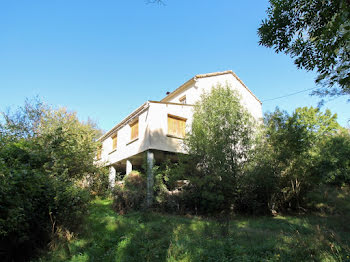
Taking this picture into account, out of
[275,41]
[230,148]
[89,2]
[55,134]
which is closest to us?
[275,41]

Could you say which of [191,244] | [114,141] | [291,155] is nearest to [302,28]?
[191,244]

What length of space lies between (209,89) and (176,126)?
457 centimetres

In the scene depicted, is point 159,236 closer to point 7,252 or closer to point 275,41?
point 7,252

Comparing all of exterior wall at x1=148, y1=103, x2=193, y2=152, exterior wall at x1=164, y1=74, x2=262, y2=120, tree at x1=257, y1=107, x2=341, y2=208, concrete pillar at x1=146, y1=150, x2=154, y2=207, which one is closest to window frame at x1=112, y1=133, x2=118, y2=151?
exterior wall at x1=164, y1=74, x2=262, y2=120

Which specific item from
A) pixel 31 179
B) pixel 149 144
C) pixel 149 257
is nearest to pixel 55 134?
pixel 31 179

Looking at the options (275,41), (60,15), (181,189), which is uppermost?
(60,15)

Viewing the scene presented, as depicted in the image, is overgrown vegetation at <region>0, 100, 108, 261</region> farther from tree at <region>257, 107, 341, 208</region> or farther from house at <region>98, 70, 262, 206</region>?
tree at <region>257, 107, 341, 208</region>

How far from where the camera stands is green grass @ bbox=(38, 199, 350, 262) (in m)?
5.79

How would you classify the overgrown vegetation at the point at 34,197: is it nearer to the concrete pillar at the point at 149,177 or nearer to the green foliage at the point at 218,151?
the concrete pillar at the point at 149,177

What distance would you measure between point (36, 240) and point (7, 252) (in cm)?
87

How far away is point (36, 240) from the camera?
7.29m

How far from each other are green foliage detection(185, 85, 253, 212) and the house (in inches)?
61.3

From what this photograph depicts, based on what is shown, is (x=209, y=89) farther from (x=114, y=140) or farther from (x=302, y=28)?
(x=302, y=28)

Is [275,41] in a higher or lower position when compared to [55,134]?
higher
